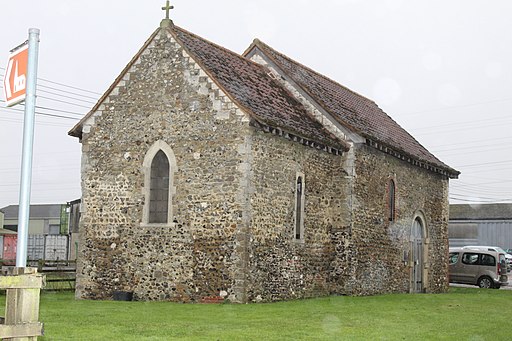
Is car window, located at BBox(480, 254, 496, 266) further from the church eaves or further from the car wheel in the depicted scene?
the church eaves

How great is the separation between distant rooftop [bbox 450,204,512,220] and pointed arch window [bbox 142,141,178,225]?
4932 cm

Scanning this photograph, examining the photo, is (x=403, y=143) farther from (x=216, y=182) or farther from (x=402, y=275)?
(x=216, y=182)

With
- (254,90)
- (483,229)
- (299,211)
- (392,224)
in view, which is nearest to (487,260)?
(392,224)

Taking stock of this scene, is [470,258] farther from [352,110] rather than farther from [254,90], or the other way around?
[254,90]

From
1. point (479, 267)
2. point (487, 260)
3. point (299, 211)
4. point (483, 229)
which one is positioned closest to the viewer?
point (299, 211)

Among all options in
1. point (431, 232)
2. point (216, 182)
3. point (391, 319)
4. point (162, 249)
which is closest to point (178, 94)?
point (216, 182)

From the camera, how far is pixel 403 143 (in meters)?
30.4

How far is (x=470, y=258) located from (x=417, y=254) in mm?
7035

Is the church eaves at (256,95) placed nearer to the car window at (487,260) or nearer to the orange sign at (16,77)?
the orange sign at (16,77)

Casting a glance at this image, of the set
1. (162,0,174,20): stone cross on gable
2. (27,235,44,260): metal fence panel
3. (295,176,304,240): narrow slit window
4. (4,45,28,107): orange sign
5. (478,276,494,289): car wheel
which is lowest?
(478,276,494,289): car wheel

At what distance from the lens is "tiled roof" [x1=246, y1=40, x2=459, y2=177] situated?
85.7 ft

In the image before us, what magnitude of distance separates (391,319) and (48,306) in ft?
28.4

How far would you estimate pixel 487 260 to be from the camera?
35.9 meters

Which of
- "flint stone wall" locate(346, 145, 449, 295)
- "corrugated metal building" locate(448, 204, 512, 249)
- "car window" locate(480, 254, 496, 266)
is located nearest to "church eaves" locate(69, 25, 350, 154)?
"flint stone wall" locate(346, 145, 449, 295)
